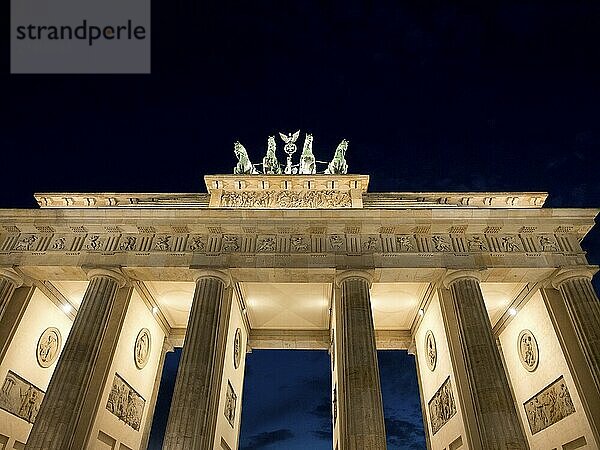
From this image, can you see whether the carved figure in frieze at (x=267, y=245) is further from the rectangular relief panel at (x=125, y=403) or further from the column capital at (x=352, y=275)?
the rectangular relief panel at (x=125, y=403)

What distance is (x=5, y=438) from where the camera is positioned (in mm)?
18438

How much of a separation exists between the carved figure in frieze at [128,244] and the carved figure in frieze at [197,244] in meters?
2.82

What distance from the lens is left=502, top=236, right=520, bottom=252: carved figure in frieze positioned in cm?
2009

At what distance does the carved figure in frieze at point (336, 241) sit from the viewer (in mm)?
20562

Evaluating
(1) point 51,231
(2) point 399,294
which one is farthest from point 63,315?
(2) point 399,294

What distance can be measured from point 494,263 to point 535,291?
8.94ft

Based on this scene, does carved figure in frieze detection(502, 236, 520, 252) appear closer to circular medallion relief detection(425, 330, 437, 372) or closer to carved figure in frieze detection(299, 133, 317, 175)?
circular medallion relief detection(425, 330, 437, 372)

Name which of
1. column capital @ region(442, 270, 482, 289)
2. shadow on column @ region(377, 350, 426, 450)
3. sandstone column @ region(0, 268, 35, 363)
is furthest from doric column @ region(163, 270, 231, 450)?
shadow on column @ region(377, 350, 426, 450)

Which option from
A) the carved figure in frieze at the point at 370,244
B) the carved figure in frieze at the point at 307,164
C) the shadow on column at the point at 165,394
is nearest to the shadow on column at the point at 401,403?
the shadow on column at the point at 165,394

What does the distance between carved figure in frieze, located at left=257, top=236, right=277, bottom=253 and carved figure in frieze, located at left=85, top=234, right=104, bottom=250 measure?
7657 millimetres

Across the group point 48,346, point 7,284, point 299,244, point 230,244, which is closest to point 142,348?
point 48,346

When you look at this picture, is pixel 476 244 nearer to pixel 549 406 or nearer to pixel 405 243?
pixel 405 243

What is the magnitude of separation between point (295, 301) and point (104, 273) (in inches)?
395

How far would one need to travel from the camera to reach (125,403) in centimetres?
2008
